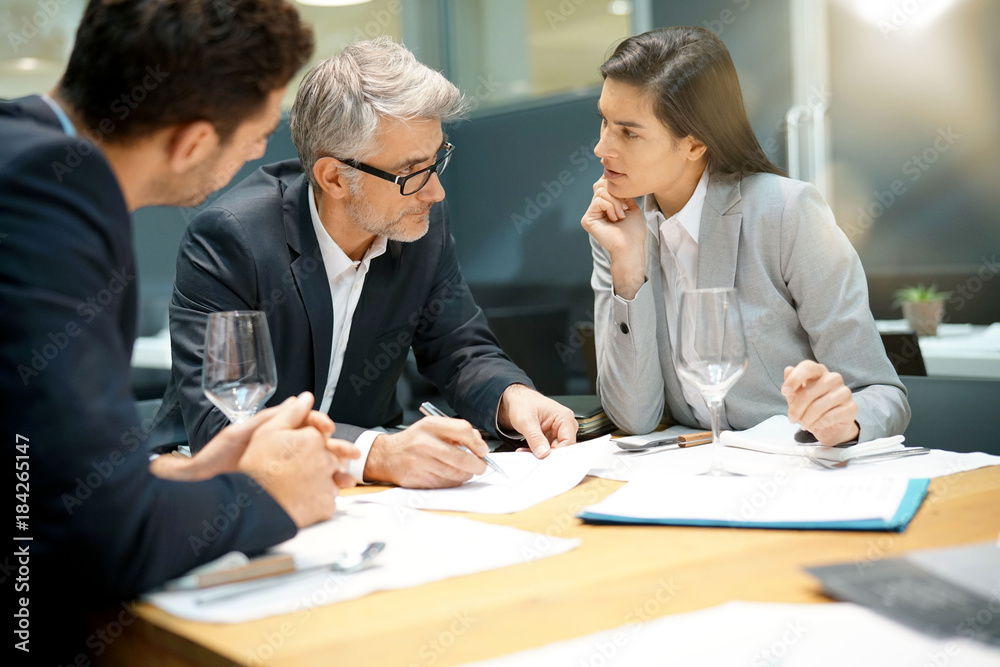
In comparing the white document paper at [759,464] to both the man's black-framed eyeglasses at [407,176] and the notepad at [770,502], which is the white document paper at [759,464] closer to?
the notepad at [770,502]

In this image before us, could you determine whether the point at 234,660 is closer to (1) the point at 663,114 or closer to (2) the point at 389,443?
(2) the point at 389,443

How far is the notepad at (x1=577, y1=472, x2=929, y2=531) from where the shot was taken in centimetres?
92

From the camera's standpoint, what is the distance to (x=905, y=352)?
6.56 ft

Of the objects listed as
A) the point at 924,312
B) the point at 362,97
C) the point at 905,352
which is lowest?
the point at 924,312

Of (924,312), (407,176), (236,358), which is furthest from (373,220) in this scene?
(924,312)

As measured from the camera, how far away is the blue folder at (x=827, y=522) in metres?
0.89

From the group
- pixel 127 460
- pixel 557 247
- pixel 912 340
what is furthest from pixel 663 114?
pixel 557 247

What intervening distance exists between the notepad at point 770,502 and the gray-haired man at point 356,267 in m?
0.36

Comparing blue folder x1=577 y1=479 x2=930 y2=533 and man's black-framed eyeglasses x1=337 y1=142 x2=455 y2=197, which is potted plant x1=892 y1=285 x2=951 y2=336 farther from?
blue folder x1=577 y1=479 x2=930 y2=533

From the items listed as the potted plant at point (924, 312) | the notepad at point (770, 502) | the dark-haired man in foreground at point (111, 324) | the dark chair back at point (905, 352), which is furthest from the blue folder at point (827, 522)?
the potted plant at point (924, 312)

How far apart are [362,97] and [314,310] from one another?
0.42 m

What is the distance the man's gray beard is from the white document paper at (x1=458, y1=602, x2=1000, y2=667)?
3.85 ft

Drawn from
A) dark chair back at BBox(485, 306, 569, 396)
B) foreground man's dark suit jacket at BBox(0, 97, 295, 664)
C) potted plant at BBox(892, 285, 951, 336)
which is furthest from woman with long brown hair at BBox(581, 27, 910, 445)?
dark chair back at BBox(485, 306, 569, 396)

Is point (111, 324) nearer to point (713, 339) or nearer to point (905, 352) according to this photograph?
point (713, 339)
